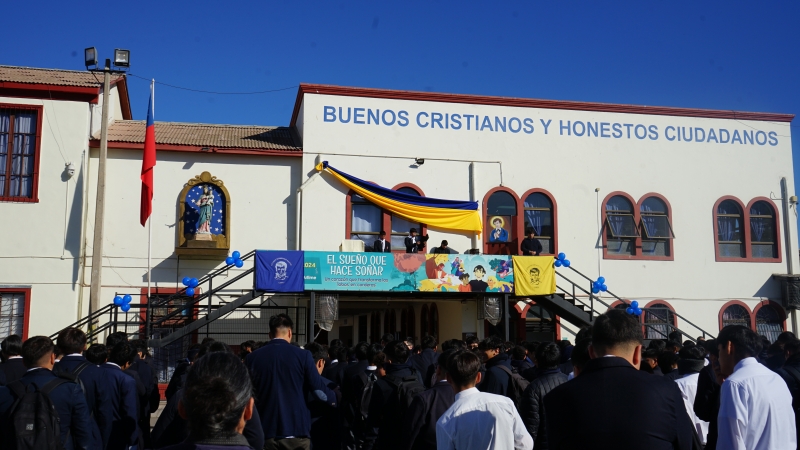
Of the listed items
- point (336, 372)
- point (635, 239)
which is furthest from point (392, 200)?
point (336, 372)

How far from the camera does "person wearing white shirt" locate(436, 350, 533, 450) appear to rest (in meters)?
4.92

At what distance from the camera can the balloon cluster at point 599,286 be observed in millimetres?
21234

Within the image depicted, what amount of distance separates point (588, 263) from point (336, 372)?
14.5m

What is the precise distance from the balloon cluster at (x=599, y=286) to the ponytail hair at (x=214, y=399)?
1917 cm

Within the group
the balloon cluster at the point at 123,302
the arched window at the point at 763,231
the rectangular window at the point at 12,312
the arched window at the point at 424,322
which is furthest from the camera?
the arched window at the point at 424,322

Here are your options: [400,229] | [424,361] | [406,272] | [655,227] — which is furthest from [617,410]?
[655,227]

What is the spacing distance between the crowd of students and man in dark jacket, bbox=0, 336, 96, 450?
0.01m

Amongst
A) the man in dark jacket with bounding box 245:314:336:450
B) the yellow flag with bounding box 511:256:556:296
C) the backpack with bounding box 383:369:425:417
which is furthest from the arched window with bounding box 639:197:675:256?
the man in dark jacket with bounding box 245:314:336:450

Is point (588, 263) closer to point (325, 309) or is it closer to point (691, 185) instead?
point (691, 185)

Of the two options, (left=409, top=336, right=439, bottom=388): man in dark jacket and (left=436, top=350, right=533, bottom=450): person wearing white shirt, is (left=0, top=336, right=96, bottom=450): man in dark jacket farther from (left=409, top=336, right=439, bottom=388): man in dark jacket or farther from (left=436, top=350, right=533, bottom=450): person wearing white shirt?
(left=409, top=336, right=439, bottom=388): man in dark jacket

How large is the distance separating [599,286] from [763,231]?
6.99 metres

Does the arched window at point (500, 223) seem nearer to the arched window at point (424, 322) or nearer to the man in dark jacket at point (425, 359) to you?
the arched window at point (424, 322)

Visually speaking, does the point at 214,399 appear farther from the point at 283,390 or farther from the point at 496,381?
the point at 496,381

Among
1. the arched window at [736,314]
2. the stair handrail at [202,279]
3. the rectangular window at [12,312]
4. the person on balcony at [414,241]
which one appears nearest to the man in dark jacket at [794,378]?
the stair handrail at [202,279]
